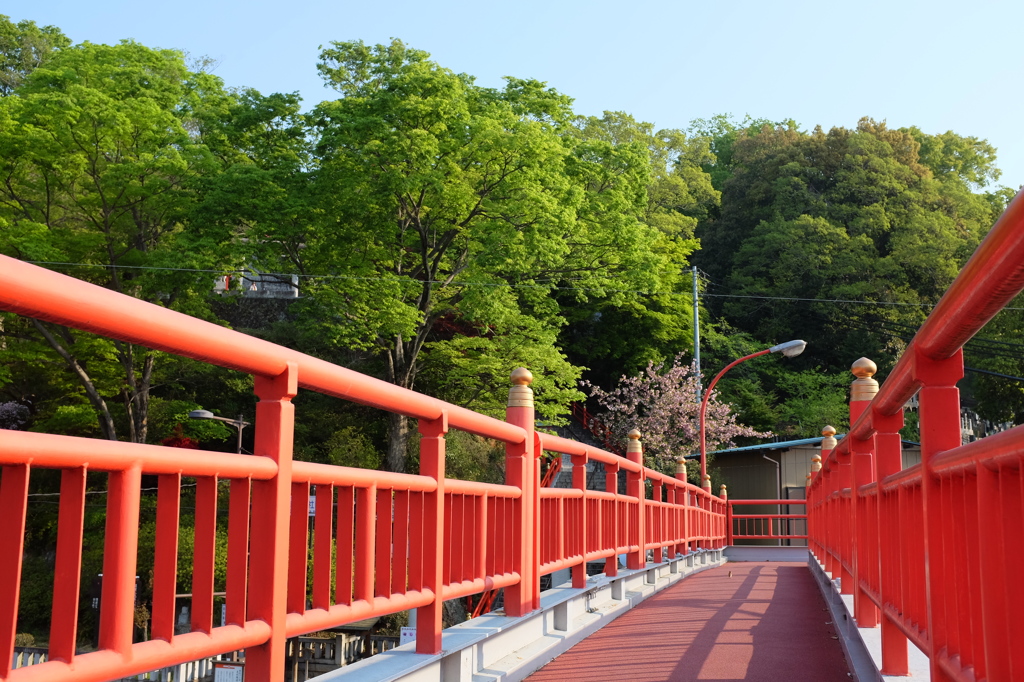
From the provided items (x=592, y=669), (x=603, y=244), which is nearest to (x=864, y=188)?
(x=603, y=244)

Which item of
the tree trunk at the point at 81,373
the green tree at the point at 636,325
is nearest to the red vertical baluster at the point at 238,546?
the tree trunk at the point at 81,373

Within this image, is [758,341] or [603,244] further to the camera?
[758,341]

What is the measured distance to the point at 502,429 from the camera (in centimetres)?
460

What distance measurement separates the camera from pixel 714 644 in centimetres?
554

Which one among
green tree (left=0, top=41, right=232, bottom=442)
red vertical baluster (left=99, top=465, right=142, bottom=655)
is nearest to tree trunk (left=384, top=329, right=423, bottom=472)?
green tree (left=0, top=41, right=232, bottom=442)

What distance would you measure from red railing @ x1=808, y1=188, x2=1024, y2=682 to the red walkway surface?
942 mm

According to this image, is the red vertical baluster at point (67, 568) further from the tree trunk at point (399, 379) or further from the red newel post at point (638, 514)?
the tree trunk at point (399, 379)

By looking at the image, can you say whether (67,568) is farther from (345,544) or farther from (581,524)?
(581,524)

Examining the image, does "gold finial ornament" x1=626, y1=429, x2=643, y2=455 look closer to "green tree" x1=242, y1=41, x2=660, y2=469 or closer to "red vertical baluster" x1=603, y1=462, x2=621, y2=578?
"red vertical baluster" x1=603, y1=462, x2=621, y2=578

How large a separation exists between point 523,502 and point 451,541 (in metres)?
1.00

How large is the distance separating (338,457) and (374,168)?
934cm

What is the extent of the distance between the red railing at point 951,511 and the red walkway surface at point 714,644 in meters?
0.94

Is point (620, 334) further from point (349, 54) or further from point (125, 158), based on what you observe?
point (125, 158)

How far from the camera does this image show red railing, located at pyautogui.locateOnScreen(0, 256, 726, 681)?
Result: 173cm
